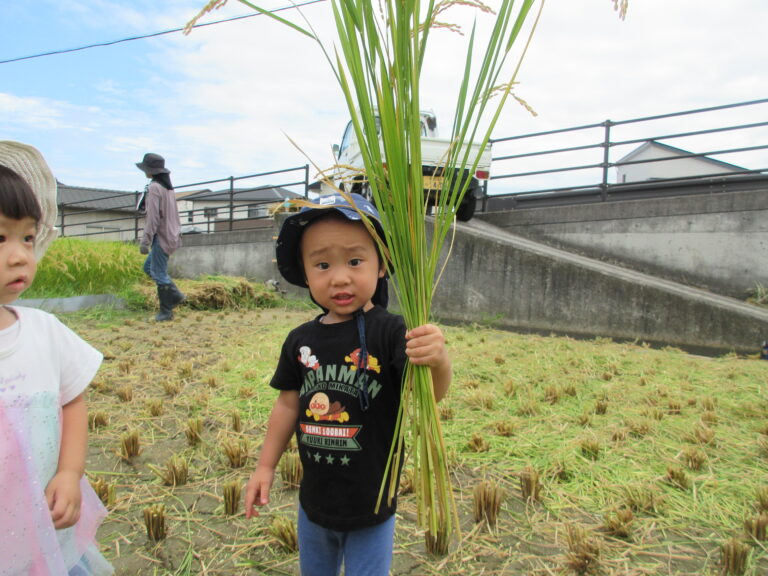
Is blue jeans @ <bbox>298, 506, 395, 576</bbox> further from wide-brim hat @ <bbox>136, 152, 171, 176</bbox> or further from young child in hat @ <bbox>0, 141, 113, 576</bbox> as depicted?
wide-brim hat @ <bbox>136, 152, 171, 176</bbox>

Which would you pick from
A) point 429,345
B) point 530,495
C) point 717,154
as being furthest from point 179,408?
point 717,154

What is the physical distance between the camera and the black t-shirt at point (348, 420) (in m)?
1.33

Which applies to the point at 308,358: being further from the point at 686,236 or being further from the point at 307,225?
the point at 686,236

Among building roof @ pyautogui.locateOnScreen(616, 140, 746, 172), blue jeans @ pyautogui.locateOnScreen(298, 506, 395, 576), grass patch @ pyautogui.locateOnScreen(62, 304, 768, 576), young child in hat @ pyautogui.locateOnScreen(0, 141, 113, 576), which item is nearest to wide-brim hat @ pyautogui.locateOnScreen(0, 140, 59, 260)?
young child in hat @ pyautogui.locateOnScreen(0, 141, 113, 576)

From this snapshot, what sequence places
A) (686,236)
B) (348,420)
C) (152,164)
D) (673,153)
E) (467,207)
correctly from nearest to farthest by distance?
(348,420), (152,164), (686,236), (467,207), (673,153)

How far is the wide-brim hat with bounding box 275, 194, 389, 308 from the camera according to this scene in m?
1.35

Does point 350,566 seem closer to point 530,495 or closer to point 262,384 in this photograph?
point 530,495

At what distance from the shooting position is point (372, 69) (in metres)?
1.19

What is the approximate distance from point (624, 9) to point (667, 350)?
5.15m

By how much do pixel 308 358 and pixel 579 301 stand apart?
19.0 ft

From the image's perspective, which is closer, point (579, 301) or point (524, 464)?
point (524, 464)

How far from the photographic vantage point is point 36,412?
111cm

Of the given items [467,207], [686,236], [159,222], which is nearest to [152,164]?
[159,222]

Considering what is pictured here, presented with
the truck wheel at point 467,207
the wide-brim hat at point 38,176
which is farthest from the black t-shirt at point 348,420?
the truck wheel at point 467,207
